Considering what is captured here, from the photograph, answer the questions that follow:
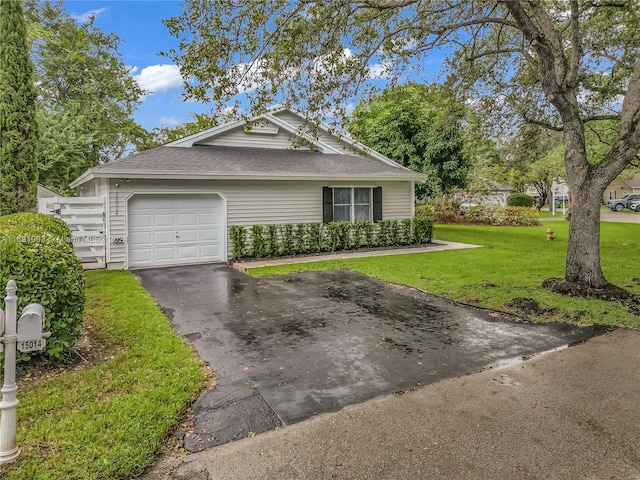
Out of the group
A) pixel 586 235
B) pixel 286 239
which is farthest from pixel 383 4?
pixel 286 239

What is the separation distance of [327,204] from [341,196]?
0.78 metres

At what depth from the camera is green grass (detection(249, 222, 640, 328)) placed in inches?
252

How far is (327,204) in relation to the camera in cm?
1312

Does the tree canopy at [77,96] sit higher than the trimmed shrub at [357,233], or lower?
higher

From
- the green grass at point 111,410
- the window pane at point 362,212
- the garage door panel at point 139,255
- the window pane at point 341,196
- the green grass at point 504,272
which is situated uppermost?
the window pane at point 341,196

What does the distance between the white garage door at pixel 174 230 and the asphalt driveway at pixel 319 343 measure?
3024mm

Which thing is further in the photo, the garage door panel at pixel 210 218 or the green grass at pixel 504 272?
the garage door panel at pixel 210 218

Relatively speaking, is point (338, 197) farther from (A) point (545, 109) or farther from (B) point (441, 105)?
(A) point (545, 109)

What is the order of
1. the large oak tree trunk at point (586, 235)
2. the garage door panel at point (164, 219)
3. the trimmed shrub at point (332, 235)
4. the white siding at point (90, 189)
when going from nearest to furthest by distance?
the large oak tree trunk at point (586, 235) → the garage door panel at point (164, 219) → the white siding at point (90, 189) → the trimmed shrub at point (332, 235)

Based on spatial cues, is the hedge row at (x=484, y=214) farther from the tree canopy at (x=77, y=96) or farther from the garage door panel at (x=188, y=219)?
the tree canopy at (x=77, y=96)

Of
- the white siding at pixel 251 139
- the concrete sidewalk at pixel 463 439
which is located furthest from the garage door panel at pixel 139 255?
the concrete sidewalk at pixel 463 439

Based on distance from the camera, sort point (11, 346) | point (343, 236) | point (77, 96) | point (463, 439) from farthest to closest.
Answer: point (77, 96) → point (343, 236) → point (463, 439) → point (11, 346)

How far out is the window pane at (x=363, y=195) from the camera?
45.6ft

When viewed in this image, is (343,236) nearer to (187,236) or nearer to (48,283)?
(187,236)
